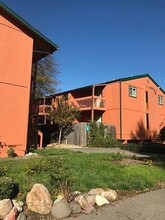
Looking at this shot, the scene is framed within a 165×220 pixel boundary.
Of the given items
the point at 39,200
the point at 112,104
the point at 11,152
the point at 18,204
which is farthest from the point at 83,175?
the point at 112,104

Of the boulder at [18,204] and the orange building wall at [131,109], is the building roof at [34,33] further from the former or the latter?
the orange building wall at [131,109]

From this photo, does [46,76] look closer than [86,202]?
No

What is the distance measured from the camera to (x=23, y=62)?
1772 centimetres

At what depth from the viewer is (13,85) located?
1708cm

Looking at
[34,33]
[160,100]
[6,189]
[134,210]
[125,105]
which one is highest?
[34,33]

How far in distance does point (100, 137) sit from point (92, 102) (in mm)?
5079

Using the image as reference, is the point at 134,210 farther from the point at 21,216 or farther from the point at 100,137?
the point at 100,137

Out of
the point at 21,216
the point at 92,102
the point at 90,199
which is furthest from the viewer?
the point at 92,102

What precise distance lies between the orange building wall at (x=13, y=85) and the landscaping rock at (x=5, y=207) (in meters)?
9.43

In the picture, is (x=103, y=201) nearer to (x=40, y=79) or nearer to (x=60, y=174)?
(x=60, y=174)

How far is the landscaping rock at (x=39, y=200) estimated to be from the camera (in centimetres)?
735

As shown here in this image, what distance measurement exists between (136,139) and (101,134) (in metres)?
7.21

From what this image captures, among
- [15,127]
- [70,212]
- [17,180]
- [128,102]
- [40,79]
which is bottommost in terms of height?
[70,212]

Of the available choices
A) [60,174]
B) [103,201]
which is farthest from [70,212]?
[60,174]
